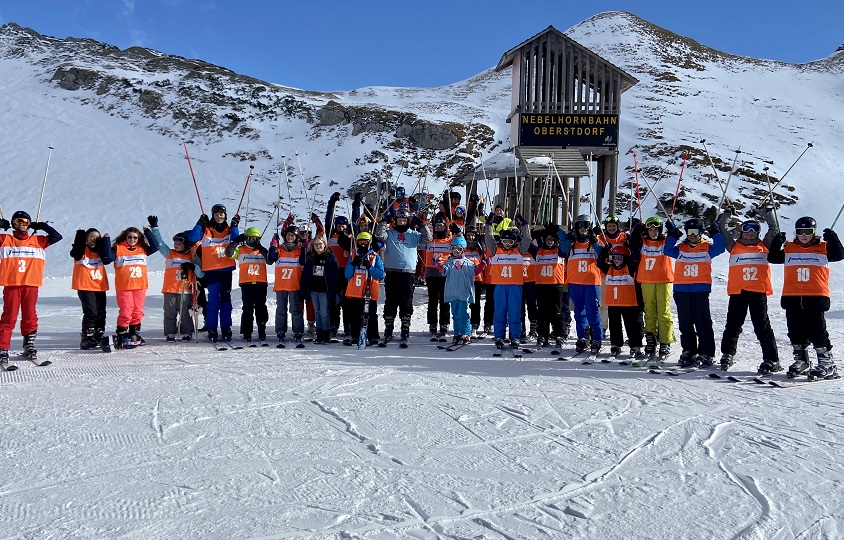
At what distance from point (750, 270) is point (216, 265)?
6634mm

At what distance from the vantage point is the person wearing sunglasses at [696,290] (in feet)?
22.3

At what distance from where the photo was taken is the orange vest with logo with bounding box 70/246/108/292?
24.8ft

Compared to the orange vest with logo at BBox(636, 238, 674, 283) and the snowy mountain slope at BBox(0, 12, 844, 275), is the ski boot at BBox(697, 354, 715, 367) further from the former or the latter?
the snowy mountain slope at BBox(0, 12, 844, 275)

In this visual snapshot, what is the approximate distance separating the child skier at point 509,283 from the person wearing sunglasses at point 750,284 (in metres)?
2.38

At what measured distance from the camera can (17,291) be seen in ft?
21.6

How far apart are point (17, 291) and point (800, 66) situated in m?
85.3

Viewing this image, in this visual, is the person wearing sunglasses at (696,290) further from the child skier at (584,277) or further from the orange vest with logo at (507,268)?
the orange vest with logo at (507,268)

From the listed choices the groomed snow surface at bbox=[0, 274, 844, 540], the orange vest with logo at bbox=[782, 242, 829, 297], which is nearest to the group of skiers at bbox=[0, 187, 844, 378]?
the orange vest with logo at bbox=[782, 242, 829, 297]

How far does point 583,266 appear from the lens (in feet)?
25.4

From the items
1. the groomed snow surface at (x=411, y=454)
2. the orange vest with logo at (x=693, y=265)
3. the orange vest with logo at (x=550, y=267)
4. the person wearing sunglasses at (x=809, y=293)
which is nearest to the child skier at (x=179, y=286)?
the groomed snow surface at (x=411, y=454)

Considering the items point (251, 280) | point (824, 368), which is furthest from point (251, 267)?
point (824, 368)

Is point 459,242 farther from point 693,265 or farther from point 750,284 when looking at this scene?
point 750,284

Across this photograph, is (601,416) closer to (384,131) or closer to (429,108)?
(384,131)

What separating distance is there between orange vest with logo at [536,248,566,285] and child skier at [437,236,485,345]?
91 centimetres
